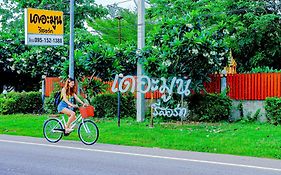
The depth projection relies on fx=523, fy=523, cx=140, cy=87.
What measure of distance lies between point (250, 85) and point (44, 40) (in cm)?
819

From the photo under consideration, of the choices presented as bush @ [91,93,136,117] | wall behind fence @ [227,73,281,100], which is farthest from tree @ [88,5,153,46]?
wall behind fence @ [227,73,281,100]

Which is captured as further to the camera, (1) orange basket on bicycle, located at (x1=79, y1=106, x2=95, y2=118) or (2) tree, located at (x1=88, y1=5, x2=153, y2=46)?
(2) tree, located at (x1=88, y1=5, x2=153, y2=46)

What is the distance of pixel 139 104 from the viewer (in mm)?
19656

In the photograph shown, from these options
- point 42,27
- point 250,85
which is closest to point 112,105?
point 42,27

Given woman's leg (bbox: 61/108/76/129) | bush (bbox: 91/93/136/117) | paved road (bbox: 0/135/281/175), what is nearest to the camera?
paved road (bbox: 0/135/281/175)

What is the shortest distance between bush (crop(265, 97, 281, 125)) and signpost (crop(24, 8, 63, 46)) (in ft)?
28.0

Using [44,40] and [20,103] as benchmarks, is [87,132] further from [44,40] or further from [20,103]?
[20,103]

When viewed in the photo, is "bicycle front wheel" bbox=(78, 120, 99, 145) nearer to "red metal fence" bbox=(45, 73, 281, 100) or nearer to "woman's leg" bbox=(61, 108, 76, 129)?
"woman's leg" bbox=(61, 108, 76, 129)

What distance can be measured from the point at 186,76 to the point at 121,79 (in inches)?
121

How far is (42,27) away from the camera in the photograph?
20.8 meters

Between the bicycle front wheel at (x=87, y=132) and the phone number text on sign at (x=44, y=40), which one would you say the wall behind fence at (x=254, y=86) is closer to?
the phone number text on sign at (x=44, y=40)

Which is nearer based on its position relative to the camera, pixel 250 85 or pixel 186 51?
pixel 186 51

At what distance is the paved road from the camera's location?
9.80 m

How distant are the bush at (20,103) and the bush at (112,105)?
544cm
